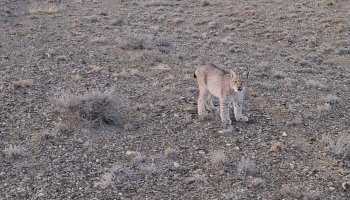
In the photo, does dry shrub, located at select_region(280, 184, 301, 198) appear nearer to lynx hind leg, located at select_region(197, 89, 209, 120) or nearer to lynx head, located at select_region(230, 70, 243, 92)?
lynx head, located at select_region(230, 70, 243, 92)

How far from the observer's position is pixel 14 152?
8.26m

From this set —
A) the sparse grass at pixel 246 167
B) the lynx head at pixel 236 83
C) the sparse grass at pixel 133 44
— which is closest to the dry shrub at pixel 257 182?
the sparse grass at pixel 246 167

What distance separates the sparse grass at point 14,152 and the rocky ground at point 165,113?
0.02 m

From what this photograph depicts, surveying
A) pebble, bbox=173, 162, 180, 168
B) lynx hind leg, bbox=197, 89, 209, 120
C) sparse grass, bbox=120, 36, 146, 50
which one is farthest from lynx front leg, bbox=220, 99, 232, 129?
sparse grass, bbox=120, 36, 146, 50

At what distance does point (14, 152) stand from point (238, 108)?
15.0ft

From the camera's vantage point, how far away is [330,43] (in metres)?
18.1

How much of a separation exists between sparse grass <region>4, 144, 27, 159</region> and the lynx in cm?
384

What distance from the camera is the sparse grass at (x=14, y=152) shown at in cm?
821

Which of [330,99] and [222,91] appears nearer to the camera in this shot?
[222,91]

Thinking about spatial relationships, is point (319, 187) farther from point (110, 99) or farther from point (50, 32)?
point (50, 32)

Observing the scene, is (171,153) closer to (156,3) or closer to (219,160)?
(219,160)

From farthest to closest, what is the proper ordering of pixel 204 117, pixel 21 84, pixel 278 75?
pixel 278 75 < pixel 21 84 < pixel 204 117

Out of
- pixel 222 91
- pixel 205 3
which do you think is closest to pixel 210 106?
pixel 222 91

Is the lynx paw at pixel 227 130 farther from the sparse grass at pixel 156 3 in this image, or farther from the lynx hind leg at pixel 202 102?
the sparse grass at pixel 156 3
